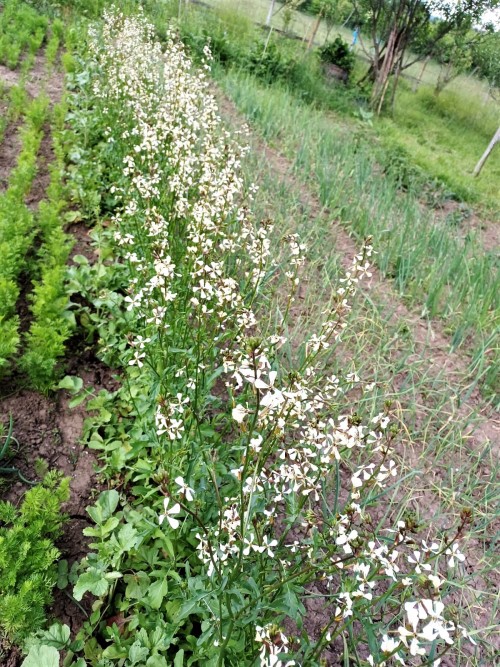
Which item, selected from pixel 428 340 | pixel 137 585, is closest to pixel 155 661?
pixel 137 585

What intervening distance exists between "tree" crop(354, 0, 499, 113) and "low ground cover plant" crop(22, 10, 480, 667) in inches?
456

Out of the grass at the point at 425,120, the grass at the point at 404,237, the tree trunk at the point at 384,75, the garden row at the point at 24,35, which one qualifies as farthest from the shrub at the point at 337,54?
the grass at the point at 404,237

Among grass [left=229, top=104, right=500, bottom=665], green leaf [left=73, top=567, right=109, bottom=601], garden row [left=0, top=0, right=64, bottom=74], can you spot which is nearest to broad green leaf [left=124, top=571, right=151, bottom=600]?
green leaf [left=73, top=567, right=109, bottom=601]

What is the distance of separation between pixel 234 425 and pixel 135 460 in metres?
0.62

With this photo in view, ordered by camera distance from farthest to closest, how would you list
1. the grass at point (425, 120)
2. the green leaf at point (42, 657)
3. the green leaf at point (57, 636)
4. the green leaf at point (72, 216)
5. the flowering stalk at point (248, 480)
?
the grass at point (425, 120) → the green leaf at point (72, 216) → the green leaf at point (57, 636) → the green leaf at point (42, 657) → the flowering stalk at point (248, 480)

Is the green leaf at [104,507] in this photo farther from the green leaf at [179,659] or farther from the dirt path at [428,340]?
the dirt path at [428,340]

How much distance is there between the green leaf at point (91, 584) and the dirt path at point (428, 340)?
221 cm

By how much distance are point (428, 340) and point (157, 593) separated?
2.82m

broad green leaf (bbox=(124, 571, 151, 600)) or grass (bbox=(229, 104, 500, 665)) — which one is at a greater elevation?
grass (bbox=(229, 104, 500, 665))

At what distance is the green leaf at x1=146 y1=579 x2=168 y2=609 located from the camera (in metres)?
2.01

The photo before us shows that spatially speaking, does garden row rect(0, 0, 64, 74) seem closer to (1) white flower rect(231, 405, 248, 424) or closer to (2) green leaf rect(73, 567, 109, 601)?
(2) green leaf rect(73, 567, 109, 601)

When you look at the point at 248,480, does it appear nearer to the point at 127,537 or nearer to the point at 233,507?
the point at 233,507

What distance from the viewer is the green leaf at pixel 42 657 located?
1.82 meters

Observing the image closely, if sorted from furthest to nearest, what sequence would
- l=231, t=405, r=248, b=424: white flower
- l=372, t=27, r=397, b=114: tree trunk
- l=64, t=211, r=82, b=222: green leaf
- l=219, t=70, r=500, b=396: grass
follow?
l=372, t=27, r=397, b=114: tree trunk
l=64, t=211, r=82, b=222: green leaf
l=219, t=70, r=500, b=396: grass
l=231, t=405, r=248, b=424: white flower
